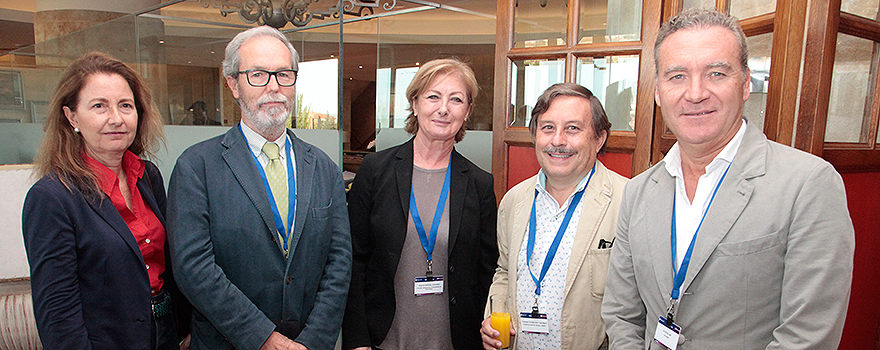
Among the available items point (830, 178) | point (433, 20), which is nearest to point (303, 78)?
point (830, 178)

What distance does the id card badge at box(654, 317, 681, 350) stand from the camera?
1184mm

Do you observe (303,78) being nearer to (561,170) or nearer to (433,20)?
(561,170)

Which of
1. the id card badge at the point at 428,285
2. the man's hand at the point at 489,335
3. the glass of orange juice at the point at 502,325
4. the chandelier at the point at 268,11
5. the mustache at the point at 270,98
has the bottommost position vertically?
the man's hand at the point at 489,335

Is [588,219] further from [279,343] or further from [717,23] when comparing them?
[279,343]

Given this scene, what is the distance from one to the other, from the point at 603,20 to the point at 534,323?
4.58 ft

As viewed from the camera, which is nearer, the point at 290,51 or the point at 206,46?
the point at 290,51

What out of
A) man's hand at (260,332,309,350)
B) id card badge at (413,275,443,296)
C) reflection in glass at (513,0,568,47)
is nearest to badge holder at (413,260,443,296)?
id card badge at (413,275,443,296)

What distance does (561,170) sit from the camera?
1.63 m

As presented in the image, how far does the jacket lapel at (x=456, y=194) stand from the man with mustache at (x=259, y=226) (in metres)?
0.40

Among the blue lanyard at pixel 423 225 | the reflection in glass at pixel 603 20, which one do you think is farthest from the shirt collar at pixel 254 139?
the reflection in glass at pixel 603 20

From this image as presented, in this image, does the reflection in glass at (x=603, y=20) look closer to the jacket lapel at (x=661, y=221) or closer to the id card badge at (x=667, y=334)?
the jacket lapel at (x=661, y=221)

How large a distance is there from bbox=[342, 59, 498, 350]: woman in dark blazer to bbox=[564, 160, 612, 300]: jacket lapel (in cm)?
41

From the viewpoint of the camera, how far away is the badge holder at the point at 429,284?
5.85 feet

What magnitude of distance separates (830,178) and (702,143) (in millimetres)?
266
